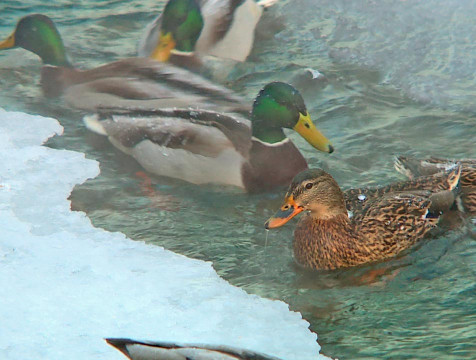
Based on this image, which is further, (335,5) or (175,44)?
(335,5)

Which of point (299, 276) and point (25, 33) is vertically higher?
point (25, 33)

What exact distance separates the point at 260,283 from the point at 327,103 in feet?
10.2

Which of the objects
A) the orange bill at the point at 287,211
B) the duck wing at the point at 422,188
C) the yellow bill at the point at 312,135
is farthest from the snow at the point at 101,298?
the yellow bill at the point at 312,135

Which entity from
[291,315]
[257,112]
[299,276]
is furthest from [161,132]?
[291,315]

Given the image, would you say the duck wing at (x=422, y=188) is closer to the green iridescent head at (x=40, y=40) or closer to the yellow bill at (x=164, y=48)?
the yellow bill at (x=164, y=48)

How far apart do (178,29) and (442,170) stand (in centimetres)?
374

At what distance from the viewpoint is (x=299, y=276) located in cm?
491

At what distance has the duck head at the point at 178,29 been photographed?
8422 mm

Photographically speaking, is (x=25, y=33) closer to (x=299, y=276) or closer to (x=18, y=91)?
(x=18, y=91)

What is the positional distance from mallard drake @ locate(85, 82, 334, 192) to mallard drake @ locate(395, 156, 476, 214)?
22.6 inches

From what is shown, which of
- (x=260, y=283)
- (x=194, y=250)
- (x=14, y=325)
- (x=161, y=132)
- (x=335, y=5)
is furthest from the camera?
(x=335, y=5)

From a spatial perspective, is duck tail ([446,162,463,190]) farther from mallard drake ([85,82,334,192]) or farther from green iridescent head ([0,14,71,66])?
green iridescent head ([0,14,71,66])

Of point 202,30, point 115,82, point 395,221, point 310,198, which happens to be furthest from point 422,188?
point 202,30

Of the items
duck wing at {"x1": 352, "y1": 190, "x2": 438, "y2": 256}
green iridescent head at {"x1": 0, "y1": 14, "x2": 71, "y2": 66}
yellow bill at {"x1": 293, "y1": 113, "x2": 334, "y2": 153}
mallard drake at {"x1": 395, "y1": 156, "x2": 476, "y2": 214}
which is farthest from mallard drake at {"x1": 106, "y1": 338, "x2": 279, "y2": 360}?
green iridescent head at {"x1": 0, "y1": 14, "x2": 71, "y2": 66}
